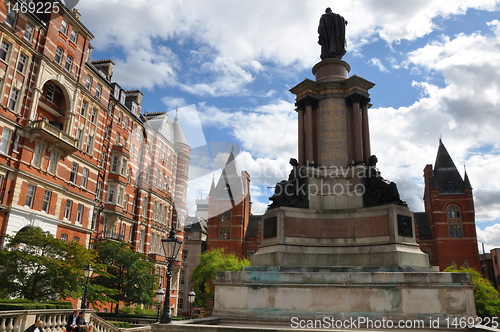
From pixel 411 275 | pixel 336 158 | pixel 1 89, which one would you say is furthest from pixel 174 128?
pixel 411 275

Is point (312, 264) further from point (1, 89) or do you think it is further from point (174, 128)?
point (174, 128)

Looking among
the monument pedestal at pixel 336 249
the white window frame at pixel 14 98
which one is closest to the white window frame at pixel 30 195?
the white window frame at pixel 14 98

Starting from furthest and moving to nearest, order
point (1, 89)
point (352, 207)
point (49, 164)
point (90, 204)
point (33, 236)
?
point (90, 204), point (49, 164), point (1, 89), point (33, 236), point (352, 207)

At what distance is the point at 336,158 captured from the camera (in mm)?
18547

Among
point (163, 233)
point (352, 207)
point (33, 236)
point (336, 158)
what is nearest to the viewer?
point (352, 207)

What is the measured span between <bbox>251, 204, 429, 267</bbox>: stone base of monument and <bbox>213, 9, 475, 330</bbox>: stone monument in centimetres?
4

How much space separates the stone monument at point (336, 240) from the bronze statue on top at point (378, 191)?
0.14 ft

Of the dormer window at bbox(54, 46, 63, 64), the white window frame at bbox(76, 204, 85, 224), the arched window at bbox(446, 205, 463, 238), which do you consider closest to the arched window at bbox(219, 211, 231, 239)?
the white window frame at bbox(76, 204, 85, 224)

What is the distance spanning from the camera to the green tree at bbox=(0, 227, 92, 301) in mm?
23422

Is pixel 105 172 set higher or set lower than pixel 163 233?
higher

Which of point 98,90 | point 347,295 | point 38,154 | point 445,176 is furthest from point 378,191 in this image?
point 445,176

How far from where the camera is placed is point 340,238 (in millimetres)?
16297

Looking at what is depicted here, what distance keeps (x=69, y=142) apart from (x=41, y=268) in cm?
1415

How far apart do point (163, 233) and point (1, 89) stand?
33855mm
